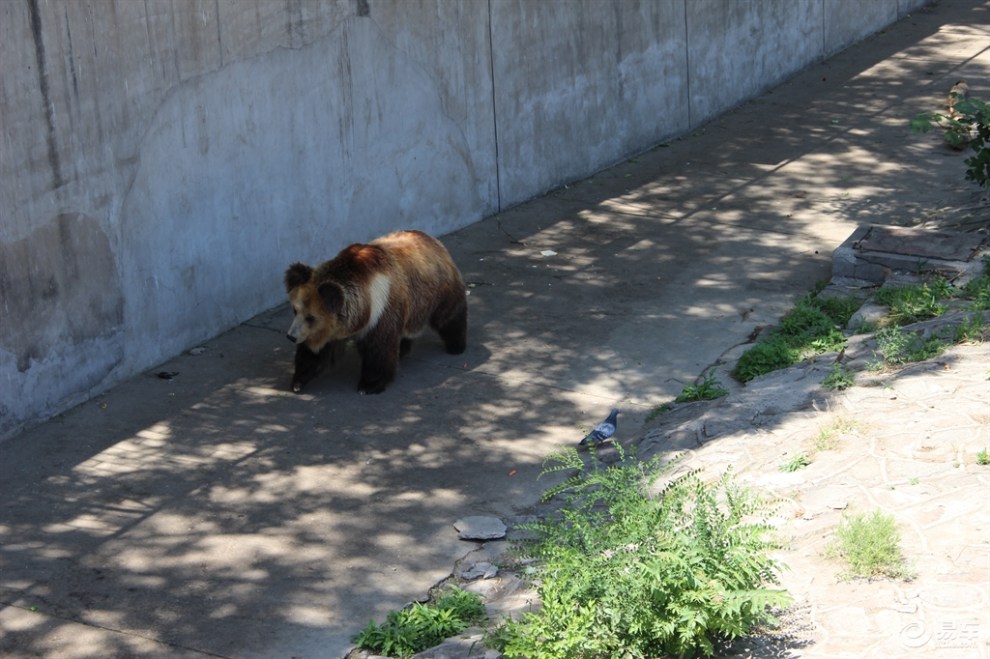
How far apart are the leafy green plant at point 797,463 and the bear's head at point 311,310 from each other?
11.0ft

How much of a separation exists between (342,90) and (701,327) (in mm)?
3630

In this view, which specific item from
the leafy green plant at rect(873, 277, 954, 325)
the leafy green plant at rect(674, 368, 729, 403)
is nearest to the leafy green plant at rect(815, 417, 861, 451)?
the leafy green plant at rect(674, 368, 729, 403)

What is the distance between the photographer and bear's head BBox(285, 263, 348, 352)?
9039 millimetres

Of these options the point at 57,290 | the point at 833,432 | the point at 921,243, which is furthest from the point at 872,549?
the point at 57,290

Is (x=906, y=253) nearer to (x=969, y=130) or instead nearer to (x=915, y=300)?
(x=915, y=300)

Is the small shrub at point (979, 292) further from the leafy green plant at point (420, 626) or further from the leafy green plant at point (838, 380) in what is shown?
the leafy green plant at point (420, 626)

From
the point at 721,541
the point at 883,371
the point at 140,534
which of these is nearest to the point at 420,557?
the point at 140,534

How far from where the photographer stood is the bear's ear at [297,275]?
910cm

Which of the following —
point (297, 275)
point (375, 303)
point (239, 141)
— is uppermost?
point (239, 141)

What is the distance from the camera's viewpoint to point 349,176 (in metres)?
11.2

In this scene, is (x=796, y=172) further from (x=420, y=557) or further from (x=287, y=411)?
(x=420, y=557)

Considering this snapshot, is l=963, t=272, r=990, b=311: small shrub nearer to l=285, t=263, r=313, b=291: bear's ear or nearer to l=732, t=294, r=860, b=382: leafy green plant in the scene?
l=732, t=294, r=860, b=382: leafy green plant

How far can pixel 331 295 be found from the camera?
8.96 metres

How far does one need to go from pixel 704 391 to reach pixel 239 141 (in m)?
4.11
